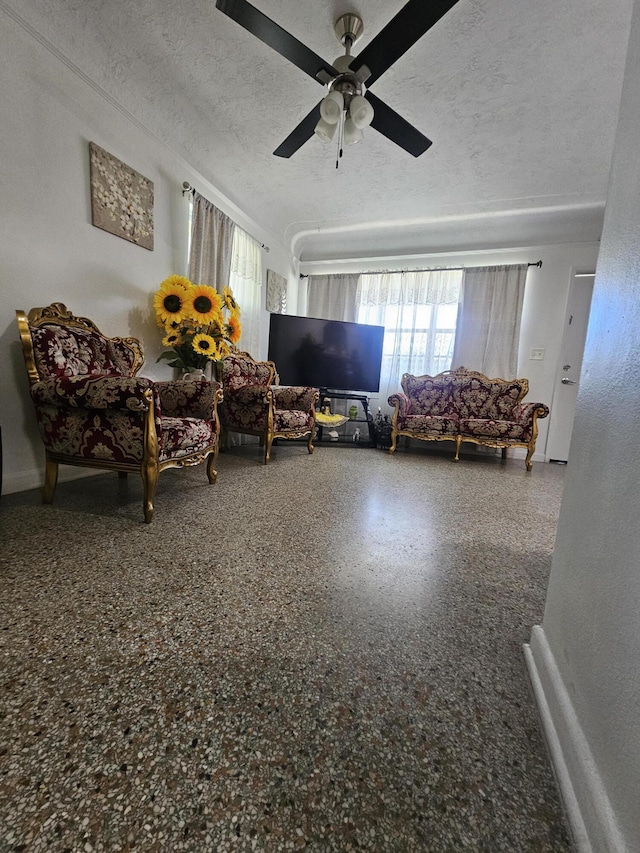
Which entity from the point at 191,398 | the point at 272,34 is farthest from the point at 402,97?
the point at 191,398

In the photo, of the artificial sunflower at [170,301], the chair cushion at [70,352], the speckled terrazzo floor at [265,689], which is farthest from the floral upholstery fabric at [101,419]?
the artificial sunflower at [170,301]

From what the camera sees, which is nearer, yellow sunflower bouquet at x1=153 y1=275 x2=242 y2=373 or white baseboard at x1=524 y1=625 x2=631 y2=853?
white baseboard at x1=524 y1=625 x2=631 y2=853

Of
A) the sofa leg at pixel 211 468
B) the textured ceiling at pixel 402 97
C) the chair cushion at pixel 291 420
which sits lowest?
the sofa leg at pixel 211 468

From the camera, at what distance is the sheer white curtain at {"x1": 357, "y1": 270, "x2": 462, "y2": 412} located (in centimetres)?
404

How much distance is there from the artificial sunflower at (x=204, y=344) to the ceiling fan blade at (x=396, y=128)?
5.48 feet

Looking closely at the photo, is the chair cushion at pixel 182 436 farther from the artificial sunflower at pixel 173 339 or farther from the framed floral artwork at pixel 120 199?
the framed floral artwork at pixel 120 199

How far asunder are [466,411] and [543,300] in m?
1.52

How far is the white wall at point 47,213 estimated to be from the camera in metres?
1.64

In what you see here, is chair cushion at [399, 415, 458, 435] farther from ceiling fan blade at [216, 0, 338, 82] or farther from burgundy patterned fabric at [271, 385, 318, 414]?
ceiling fan blade at [216, 0, 338, 82]

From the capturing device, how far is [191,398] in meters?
2.14

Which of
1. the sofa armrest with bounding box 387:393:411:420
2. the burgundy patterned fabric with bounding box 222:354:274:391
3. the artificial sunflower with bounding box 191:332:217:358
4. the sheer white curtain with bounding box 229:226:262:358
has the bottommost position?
Result: the sofa armrest with bounding box 387:393:411:420

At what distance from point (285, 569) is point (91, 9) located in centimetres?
296

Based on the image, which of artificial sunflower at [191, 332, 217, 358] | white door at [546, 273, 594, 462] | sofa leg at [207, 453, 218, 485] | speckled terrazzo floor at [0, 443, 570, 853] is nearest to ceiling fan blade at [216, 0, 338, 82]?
artificial sunflower at [191, 332, 217, 358]

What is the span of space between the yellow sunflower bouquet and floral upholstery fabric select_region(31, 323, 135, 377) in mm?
405
